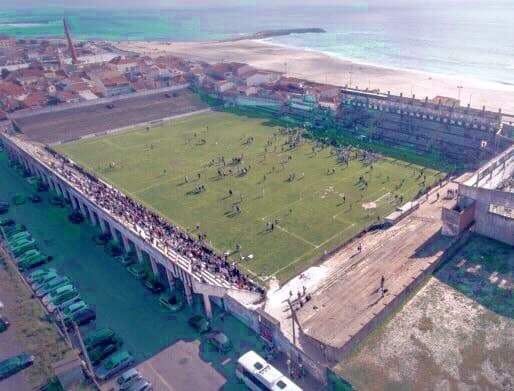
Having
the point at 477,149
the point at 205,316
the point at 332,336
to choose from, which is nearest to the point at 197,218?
the point at 205,316

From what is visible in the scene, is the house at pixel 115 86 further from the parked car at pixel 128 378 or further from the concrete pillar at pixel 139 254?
the parked car at pixel 128 378

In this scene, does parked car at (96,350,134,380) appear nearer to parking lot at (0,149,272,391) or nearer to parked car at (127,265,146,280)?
parking lot at (0,149,272,391)

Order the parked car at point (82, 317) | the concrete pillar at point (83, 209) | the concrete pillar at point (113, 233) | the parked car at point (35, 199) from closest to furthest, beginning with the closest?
the parked car at point (82, 317), the concrete pillar at point (113, 233), the concrete pillar at point (83, 209), the parked car at point (35, 199)

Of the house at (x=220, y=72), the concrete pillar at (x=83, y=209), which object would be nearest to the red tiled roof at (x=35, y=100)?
the house at (x=220, y=72)

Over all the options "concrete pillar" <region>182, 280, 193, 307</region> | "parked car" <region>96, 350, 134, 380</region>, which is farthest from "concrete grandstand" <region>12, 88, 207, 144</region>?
"parked car" <region>96, 350, 134, 380</region>

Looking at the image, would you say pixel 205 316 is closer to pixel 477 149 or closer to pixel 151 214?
pixel 151 214

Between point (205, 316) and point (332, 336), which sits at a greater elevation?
point (332, 336)

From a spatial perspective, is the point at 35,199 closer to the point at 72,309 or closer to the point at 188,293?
the point at 72,309

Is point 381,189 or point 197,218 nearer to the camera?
point 197,218
